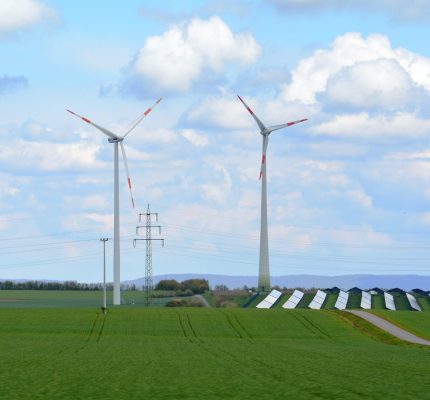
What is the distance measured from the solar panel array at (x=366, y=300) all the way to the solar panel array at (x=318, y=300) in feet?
25.2

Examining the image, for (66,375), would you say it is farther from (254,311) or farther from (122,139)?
(122,139)

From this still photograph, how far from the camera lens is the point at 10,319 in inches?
4801

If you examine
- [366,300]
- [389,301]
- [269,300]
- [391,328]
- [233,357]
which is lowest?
[391,328]

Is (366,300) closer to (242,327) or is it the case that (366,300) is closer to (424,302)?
(424,302)

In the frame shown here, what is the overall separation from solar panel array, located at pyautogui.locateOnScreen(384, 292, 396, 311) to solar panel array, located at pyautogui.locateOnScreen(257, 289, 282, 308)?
2126cm

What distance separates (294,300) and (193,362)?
120 meters

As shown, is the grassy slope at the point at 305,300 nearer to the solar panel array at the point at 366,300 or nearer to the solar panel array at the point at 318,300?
the solar panel array at the point at 318,300

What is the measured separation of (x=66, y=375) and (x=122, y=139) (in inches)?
4281

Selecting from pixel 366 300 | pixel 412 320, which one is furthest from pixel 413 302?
pixel 412 320

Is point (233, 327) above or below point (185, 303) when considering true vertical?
below

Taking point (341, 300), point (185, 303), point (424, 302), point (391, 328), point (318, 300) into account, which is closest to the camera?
point (391, 328)

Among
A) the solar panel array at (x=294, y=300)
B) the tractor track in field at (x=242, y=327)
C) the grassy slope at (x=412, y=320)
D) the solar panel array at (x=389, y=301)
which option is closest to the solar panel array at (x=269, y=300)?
the solar panel array at (x=294, y=300)

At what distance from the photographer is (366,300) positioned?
180 metres

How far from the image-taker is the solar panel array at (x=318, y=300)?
6836 inches
